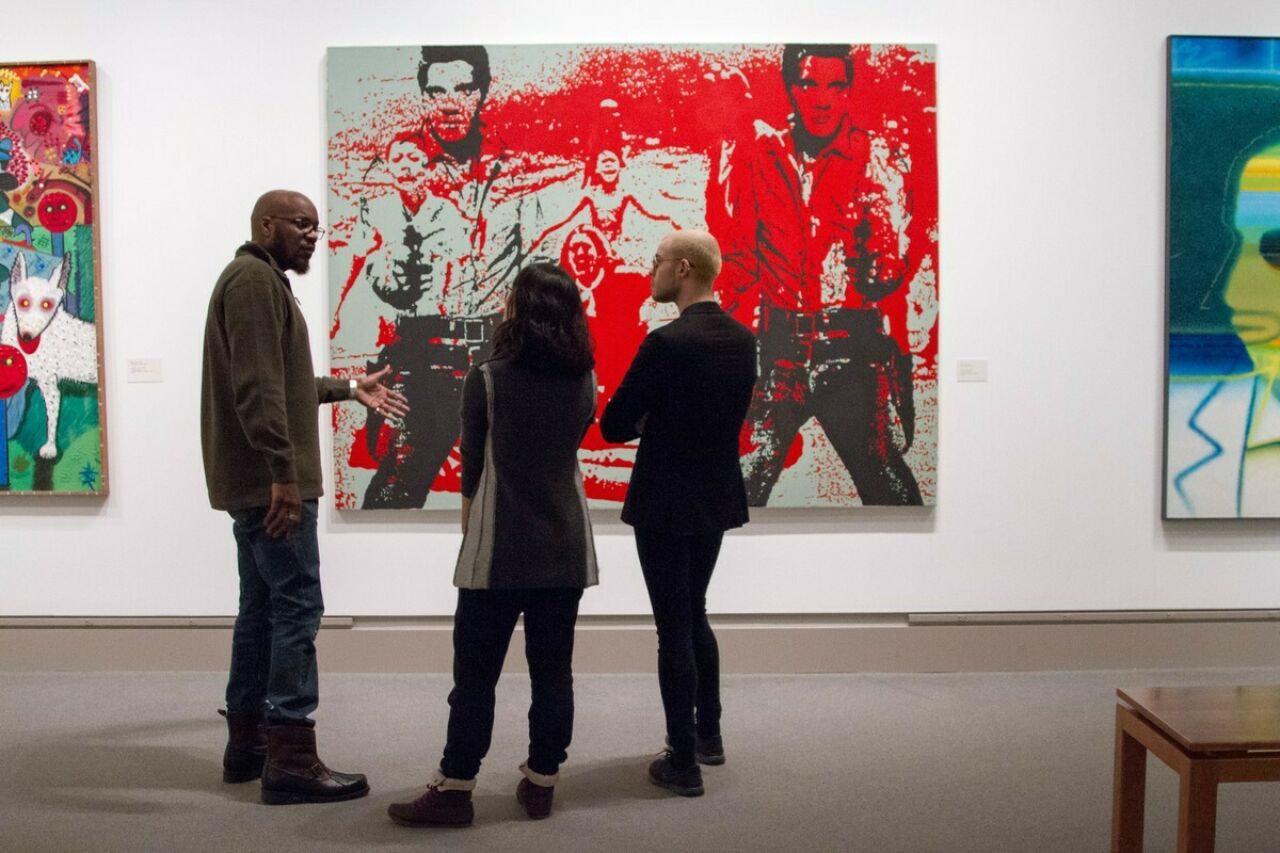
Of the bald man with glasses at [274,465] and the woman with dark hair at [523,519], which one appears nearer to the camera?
the woman with dark hair at [523,519]

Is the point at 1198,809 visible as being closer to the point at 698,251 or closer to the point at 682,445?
the point at 682,445

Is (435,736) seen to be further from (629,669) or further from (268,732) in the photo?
(629,669)


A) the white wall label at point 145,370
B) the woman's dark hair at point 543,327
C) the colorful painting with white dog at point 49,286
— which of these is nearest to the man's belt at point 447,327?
the white wall label at point 145,370

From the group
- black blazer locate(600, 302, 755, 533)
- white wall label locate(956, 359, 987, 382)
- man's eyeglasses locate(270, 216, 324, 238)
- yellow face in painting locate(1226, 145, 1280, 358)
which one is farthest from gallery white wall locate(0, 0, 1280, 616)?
black blazer locate(600, 302, 755, 533)

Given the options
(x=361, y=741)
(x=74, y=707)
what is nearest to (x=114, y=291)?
(x=74, y=707)

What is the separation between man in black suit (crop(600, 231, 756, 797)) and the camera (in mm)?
2854

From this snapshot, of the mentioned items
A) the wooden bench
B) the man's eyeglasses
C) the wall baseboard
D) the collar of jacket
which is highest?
the man's eyeglasses

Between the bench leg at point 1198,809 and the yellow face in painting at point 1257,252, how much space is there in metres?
2.80

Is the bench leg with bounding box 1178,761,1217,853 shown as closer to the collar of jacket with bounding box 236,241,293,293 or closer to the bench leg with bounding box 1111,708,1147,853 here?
the bench leg with bounding box 1111,708,1147,853

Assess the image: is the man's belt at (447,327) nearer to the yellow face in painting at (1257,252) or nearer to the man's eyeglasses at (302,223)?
the man's eyeglasses at (302,223)

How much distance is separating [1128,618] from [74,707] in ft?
13.0

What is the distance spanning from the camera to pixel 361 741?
3.41 metres

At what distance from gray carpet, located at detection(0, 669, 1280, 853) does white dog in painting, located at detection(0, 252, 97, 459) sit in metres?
1.17

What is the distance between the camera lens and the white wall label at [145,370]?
13.7 feet
